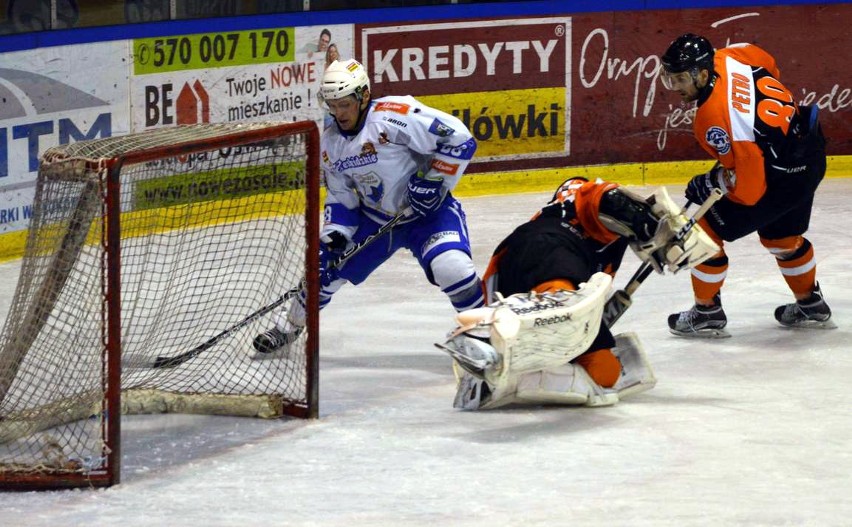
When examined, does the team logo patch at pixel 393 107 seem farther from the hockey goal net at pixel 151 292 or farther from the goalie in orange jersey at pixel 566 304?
the goalie in orange jersey at pixel 566 304

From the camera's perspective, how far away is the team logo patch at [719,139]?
523 centimetres

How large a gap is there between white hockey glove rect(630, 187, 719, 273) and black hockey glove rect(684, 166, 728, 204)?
61 cm

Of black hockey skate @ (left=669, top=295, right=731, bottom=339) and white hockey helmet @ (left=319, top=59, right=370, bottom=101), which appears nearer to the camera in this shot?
white hockey helmet @ (left=319, top=59, right=370, bottom=101)

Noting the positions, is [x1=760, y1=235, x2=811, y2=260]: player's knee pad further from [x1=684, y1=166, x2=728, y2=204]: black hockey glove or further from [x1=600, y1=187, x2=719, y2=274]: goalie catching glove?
[x1=600, y1=187, x2=719, y2=274]: goalie catching glove

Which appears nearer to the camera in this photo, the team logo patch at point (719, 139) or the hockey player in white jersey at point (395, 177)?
the hockey player in white jersey at point (395, 177)

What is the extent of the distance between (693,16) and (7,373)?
540 cm

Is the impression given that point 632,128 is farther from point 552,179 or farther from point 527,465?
point 527,465

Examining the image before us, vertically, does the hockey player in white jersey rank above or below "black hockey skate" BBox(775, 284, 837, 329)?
above

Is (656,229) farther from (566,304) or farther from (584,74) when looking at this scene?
(584,74)

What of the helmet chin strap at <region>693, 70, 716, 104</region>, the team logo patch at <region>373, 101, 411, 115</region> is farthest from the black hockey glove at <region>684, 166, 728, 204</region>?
the team logo patch at <region>373, 101, 411, 115</region>

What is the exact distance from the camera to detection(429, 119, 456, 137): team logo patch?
5.03m

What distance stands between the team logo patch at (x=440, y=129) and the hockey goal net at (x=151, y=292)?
0.50 m

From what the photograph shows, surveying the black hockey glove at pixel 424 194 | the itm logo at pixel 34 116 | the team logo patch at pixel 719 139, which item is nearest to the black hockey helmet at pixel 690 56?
the team logo patch at pixel 719 139

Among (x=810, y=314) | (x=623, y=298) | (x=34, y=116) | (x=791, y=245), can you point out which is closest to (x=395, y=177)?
(x=623, y=298)
